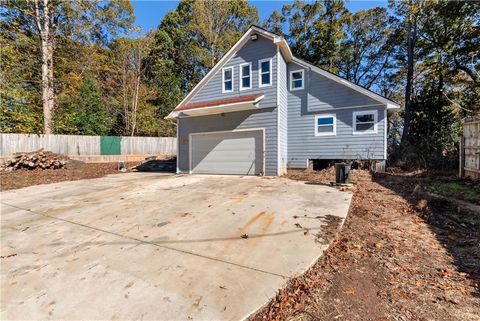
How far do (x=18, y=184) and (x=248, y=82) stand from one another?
405 inches

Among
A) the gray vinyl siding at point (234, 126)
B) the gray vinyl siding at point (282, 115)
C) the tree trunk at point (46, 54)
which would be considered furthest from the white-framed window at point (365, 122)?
the tree trunk at point (46, 54)

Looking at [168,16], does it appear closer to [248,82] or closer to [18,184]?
[248,82]

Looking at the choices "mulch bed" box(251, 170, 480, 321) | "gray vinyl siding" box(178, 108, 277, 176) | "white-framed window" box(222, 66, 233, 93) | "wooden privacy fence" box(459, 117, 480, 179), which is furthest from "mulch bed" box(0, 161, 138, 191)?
"wooden privacy fence" box(459, 117, 480, 179)

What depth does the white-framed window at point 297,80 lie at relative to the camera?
11644mm

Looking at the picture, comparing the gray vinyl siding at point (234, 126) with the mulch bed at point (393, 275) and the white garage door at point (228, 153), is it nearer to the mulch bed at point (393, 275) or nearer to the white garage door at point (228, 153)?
the white garage door at point (228, 153)

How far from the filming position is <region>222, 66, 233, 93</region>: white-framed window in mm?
11773

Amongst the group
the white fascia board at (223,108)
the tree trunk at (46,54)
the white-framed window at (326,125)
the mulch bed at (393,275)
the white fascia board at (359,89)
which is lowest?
the mulch bed at (393,275)

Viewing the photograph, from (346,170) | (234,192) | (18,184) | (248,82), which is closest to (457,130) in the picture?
(346,170)

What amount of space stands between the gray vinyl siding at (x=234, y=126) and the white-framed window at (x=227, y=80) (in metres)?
1.44

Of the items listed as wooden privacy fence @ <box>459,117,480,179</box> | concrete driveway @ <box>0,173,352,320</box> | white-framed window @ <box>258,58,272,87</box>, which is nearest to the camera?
concrete driveway @ <box>0,173,352,320</box>

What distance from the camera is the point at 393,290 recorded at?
97.1 inches

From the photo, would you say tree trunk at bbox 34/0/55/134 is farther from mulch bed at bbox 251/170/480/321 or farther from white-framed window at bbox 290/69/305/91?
mulch bed at bbox 251/170/480/321

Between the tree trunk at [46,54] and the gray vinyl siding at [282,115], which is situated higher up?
the tree trunk at [46,54]

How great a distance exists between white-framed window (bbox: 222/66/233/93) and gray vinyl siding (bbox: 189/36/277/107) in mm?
162
